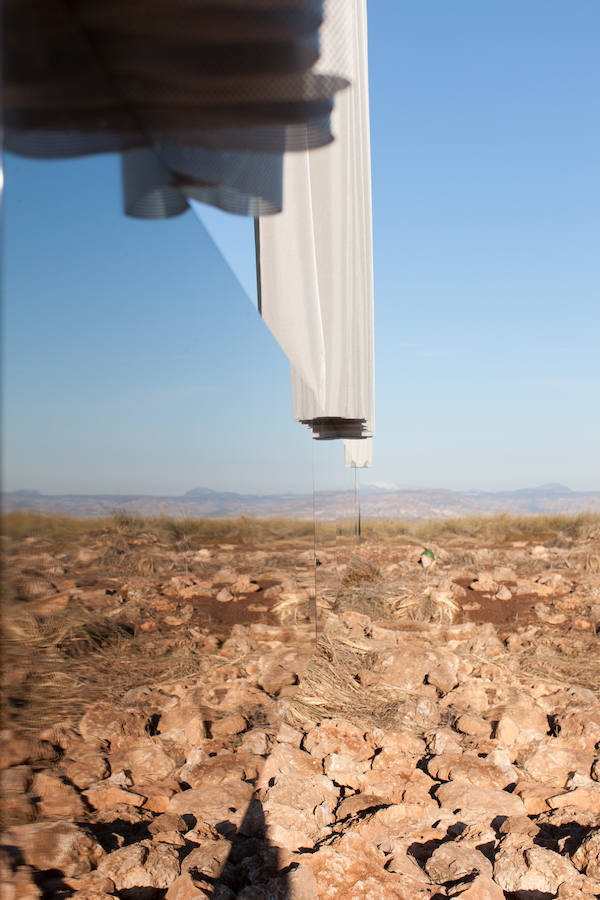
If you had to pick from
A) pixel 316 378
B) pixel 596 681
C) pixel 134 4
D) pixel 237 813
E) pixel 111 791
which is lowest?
pixel 596 681

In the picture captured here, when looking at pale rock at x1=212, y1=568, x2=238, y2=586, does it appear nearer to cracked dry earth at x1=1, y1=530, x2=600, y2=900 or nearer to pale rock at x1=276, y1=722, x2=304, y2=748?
cracked dry earth at x1=1, y1=530, x2=600, y2=900

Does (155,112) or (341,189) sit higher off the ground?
(341,189)

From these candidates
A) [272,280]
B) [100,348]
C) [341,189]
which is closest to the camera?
→ [100,348]

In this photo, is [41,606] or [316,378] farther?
[316,378]

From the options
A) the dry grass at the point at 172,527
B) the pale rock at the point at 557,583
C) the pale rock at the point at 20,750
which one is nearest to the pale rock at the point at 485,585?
the pale rock at the point at 557,583

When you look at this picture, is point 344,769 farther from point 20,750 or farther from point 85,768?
point 20,750

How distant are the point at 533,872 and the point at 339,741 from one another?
0.86 m

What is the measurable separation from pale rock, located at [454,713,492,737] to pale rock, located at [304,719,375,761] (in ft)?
1.35

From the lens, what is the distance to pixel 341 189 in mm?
2498

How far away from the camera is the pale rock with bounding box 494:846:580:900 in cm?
140

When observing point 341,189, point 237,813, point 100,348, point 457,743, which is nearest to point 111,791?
point 100,348

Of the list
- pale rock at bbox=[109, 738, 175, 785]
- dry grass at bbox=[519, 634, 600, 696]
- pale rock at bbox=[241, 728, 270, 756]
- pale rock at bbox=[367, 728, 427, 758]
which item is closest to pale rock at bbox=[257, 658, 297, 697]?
pale rock at bbox=[241, 728, 270, 756]

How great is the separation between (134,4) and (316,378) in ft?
5.76

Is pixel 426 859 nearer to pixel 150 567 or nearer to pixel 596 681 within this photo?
pixel 150 567
